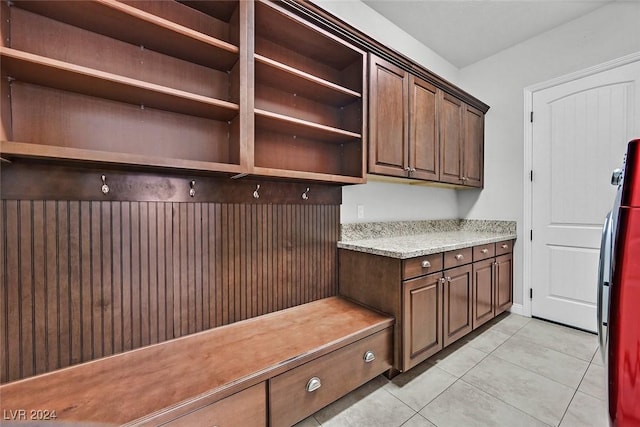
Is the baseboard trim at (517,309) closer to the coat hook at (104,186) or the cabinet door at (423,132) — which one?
the cabinet door at (423,132)

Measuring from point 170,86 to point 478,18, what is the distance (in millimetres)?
2845

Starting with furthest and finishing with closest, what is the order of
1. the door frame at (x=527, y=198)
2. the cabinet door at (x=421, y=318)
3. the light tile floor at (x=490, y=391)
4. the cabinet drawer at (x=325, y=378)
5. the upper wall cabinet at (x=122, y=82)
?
the door frame at (x=527, y=198), the cabinet door at (x=421, y=318), the light tile floor at (x=490, y=391), the cabinet drawer at (x=325, y=378), the upper wall cabinet at (x=122, y=82)

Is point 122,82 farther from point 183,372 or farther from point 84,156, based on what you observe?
point 183,372

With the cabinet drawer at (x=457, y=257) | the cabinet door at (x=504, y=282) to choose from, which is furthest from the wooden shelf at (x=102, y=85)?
the cabinet door at (x=504, y=282)

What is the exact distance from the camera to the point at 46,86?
1.15 meters

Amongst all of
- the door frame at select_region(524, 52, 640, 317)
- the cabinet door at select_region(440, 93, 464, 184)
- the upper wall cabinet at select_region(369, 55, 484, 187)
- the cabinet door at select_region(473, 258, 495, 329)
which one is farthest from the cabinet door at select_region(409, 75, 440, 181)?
the door frame at select_region(524, 52, 640, 317)

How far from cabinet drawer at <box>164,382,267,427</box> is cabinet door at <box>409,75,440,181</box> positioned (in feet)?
6.19

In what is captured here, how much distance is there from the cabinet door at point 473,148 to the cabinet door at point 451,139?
11cm

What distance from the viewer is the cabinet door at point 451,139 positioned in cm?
251

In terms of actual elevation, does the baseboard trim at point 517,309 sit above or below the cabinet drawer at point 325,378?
below

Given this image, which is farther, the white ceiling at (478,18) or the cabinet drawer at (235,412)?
the white ceiling at (478,18)

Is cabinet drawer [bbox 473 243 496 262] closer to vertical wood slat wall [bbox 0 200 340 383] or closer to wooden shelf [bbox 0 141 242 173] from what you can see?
vertical wood slat wall [bbox 0 200 340 383]

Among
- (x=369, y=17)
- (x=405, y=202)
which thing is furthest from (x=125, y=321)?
(x=369, y=17)

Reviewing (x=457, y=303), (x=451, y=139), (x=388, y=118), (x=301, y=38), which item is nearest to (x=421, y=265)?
(x=457, y=303)
